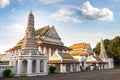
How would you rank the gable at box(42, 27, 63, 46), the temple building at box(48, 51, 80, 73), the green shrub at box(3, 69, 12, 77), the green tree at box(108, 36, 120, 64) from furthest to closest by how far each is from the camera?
the green tree at box(108, 36, 120, 64) → the gable at box(42, 27, 63, 46) → the temple building at box(48, 51, 80, 73) → the green shrub at box(3, 69, 12, 77)

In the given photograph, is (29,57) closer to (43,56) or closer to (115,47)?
(43,56)

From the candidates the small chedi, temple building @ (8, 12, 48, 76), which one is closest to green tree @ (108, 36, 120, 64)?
the small chedi

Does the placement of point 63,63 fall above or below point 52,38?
below

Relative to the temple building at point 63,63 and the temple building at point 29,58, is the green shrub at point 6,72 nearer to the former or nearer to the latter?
the temple building at point 29,58

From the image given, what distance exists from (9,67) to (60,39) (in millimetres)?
23507

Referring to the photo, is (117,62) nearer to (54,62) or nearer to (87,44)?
(87,44)

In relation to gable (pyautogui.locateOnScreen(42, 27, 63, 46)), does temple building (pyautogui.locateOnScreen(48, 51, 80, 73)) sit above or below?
below

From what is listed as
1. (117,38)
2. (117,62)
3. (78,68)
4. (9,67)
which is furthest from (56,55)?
(117,62)

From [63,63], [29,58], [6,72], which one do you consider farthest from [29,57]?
[63,63]

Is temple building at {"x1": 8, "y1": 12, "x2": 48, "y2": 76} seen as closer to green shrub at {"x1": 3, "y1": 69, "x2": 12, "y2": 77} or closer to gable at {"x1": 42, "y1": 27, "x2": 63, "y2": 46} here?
green shrub at {"x1": 3, "y1": 69, "x2": 12, "y2": 77}

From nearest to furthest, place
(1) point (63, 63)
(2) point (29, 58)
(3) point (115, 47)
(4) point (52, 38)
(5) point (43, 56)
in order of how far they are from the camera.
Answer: (2) point (29, 58) < (5) point (43, 56) < (1) point (63, 63) < (4) point (52, 38) < (3) point (115, 47)

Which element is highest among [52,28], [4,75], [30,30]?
[52,28]

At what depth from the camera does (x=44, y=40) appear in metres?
39.1

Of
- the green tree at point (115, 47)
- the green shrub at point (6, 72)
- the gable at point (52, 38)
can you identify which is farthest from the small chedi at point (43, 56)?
the green tree at point (115, 47)
